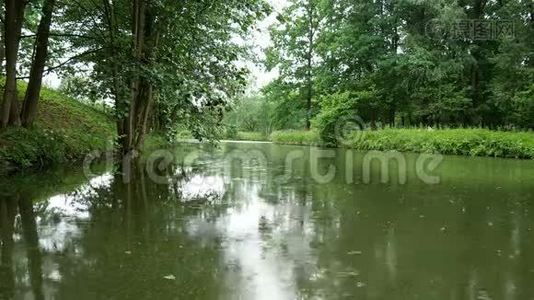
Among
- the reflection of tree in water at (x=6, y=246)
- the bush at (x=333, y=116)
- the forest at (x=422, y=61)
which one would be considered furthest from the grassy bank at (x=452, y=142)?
the reflection of tree in water at (x=6, y=246)

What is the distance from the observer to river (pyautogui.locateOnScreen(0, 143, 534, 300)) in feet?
11.5

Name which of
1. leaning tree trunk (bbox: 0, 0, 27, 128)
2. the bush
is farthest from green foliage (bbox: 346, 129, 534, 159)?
leaning tree trunk (bbox: 0, 0, 27, 128)

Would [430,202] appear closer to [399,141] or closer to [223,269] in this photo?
[223,269]

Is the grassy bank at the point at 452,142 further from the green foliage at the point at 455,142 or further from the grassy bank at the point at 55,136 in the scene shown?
the grassy bank at the point at 55,136

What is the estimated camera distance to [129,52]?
1095 cm

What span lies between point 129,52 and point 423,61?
1871 centimetres

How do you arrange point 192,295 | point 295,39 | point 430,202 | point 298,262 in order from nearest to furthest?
point 192,295 < point 298,262 < point 430,202 < point 295,39

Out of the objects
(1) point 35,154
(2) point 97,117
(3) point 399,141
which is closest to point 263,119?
(3) point 399,141

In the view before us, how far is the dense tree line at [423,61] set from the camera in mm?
23594

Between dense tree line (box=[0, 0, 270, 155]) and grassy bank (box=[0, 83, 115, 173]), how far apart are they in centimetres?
56

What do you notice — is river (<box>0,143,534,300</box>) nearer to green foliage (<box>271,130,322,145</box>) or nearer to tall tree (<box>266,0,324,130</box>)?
green foliage (<box>271,130,322,145</box>)

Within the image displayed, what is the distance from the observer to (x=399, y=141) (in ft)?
77.5

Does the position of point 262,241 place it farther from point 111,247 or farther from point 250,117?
point 250,117

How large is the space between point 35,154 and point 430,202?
7.76m
